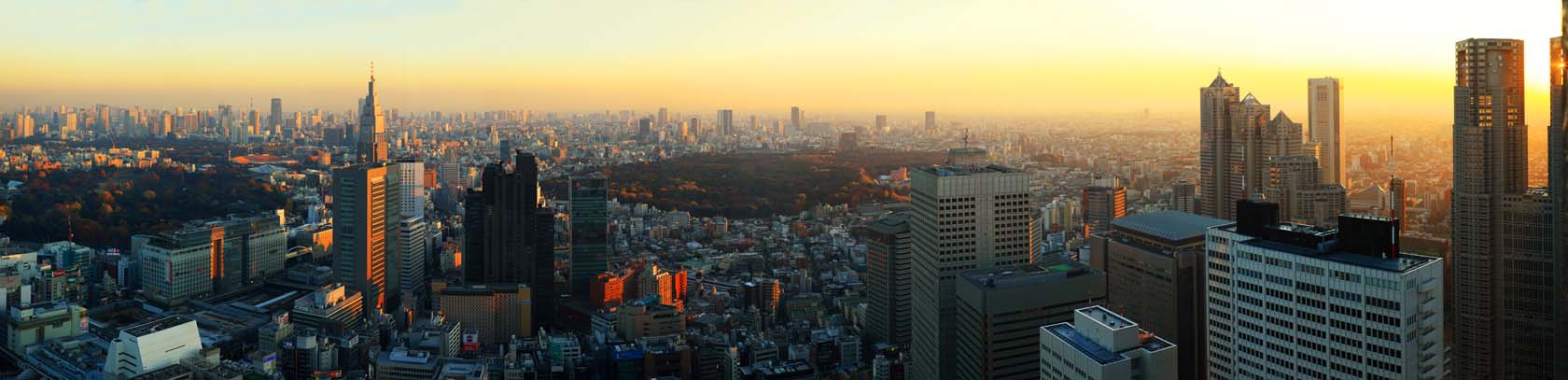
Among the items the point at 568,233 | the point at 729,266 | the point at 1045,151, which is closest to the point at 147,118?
the point at 568,233

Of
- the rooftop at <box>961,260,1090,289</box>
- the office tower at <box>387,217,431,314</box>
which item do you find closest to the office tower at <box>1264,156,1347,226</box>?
the rooftop at <box>961,260,1090,289</box>

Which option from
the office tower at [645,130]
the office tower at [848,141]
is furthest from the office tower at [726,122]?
the office tower at [848,141]

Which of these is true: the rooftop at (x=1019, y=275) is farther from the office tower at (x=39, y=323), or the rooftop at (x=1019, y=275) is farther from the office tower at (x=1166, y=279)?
the office tower at (x=39, y=323)

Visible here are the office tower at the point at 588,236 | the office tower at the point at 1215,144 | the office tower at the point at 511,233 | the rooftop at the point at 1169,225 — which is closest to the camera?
the rooftop at the point at 1169,225

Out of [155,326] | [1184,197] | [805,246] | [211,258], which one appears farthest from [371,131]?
[1184,197]

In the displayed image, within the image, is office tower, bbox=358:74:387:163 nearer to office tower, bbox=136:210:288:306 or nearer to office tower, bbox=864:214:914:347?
office tower, bbox=136:210:288:306

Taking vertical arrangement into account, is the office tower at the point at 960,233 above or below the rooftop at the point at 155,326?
above
